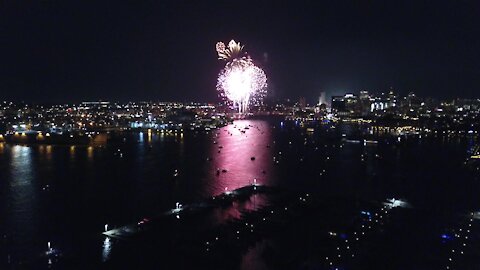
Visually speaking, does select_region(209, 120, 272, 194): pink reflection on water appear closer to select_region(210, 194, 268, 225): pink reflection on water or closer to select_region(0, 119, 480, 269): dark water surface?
select_region(0, 119, 480, 269): dark water surface

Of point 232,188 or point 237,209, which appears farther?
point 232,188

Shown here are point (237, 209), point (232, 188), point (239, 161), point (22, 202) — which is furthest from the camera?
point (239, 161)

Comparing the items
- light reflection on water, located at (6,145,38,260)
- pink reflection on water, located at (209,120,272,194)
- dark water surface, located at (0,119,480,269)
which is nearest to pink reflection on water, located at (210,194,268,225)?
dark water surface, located at (0,119,480,269)

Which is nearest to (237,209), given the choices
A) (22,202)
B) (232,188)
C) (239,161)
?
(232,188)

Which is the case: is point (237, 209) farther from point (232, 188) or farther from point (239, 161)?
point (239, 161)

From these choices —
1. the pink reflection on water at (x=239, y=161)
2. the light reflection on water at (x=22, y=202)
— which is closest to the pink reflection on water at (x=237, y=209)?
the pink reflection on water at (x=239, y=161)

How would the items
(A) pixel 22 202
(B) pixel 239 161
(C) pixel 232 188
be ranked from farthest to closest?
(B) pixel 239 161 → (C) pixel 232 188 → (A) pixel 22 202
